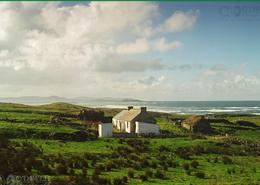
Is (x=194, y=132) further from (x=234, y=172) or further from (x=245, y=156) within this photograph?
(x=234, y=172)

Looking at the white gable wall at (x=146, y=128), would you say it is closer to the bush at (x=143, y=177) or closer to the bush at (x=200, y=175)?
the bush at (x=200, y=175)

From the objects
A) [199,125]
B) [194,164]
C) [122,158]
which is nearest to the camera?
[194,164]

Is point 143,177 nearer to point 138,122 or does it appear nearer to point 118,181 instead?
point 118,181

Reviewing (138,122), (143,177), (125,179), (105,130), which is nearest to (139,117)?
(138,122)

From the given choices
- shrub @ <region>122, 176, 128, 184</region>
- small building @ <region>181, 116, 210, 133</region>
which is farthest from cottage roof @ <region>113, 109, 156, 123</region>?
shrub @ <region>122, 176, 128, 184</region>

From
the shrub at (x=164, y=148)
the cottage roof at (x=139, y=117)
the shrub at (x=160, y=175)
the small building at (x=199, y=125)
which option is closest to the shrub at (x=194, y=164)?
the shrub at (x=160, y=175)

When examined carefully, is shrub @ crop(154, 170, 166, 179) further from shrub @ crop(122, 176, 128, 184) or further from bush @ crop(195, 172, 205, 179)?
shrub @ crop(122, 176, 128, 184)
